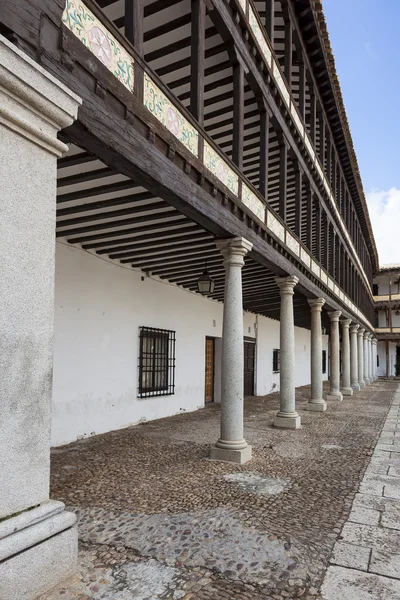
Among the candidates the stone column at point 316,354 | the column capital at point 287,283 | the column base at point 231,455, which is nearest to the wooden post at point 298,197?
the column capital at point 287,283

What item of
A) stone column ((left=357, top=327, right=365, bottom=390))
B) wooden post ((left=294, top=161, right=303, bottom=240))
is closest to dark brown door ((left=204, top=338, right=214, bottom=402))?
wooden post ((left=294, top=161, right=303, bottom=240))

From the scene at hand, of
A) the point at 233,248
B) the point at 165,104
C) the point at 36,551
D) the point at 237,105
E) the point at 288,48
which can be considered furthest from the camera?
the point at 288,48

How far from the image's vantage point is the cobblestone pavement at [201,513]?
9.96 feet

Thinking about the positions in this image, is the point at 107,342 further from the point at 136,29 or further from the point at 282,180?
the point at 136,29

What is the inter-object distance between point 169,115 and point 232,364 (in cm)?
349

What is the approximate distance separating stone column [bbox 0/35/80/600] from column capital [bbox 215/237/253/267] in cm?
374

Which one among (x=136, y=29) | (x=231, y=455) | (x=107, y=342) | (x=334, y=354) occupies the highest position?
(x=136, y=29)

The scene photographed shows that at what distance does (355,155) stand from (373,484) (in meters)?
14.5

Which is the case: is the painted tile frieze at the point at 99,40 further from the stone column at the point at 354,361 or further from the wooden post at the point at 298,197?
the stone column at the point at 354,361

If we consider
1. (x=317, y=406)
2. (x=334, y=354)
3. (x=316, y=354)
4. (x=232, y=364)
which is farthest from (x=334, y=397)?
(x=232, y=364)

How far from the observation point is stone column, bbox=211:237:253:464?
6434 mm

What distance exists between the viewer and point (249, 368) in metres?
16.9

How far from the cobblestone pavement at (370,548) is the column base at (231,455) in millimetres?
1619

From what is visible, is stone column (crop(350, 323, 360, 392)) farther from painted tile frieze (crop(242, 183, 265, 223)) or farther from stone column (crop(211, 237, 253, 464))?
stone column (crop(211, 237, 253, 464))
